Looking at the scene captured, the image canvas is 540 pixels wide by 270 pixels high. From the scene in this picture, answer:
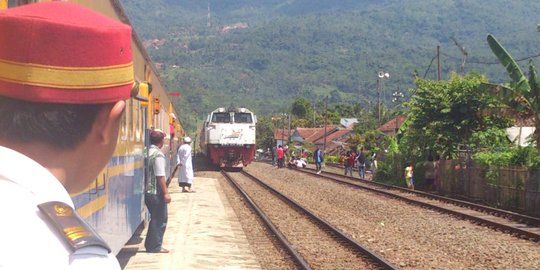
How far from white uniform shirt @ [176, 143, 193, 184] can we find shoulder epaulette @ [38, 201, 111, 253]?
16984 mm

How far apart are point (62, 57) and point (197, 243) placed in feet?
34.1

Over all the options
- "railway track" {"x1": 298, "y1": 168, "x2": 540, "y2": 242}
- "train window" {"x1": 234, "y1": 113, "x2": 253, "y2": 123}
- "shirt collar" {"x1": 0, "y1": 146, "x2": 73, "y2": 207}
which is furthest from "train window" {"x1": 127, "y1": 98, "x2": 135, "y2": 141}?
"train window" {"x1": 234, "y1": 113, "x2": 253, "y2": 123}

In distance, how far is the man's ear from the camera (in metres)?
1.79

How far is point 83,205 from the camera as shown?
14.6 feet

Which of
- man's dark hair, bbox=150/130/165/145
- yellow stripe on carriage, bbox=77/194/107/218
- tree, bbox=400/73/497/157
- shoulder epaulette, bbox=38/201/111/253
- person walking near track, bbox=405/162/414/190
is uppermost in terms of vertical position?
tree, bbox=400/73/497/157

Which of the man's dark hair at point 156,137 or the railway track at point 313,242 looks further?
the railway track at point 313,242

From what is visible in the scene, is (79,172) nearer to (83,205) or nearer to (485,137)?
(83,205)

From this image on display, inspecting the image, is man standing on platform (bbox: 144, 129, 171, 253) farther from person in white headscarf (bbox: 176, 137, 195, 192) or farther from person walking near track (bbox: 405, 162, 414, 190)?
person walking near track (bbox: 405, 162, 414, 190)

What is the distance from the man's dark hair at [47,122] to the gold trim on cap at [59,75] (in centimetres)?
5

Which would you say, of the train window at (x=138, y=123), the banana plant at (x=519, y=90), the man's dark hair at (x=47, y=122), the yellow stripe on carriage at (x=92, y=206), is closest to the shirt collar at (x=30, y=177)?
the man's dark hair at (x=47, y=122)

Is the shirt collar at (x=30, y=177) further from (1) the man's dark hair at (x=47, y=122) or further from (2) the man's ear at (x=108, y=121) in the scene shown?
(2) the man's ear at (x=108, y=121)

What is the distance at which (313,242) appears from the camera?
12.7 metres

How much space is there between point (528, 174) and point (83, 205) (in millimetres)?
15465

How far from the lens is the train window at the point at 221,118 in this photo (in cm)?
3709
